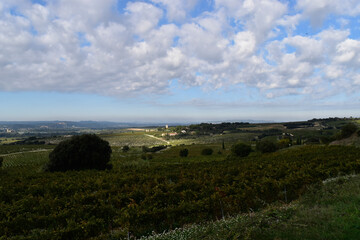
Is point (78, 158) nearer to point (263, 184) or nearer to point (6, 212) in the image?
point (6, 212)

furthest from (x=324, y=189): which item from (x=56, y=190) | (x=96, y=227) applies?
(x=56, y=190)

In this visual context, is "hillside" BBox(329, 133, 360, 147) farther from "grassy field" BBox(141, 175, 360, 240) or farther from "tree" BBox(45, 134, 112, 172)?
"tree" BBox(45, 134, 112, 172)

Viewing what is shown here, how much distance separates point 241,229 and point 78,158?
40.2m

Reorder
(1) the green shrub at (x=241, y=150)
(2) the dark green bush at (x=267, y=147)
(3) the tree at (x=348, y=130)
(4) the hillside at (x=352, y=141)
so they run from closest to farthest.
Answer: (4) the hillside at (x=352, y=141)
(3) the tree at (x=348, y=130)
(1) the green shrub at (x=241, y=150)
(2) the dark green bush at (x=267, y=147)

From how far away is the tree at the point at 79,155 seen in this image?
131 ft

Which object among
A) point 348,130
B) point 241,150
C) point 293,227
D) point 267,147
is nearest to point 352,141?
point 348,130

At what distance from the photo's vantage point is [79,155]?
4053 centimetres

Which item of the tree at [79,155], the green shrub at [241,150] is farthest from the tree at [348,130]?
the tree at [79,155]

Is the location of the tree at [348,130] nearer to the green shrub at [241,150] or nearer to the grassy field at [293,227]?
the green shrub at [241,150]

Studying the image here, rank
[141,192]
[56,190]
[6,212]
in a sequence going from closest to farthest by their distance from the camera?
[6,212], [141,192], [56,190]

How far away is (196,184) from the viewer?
1664 cm

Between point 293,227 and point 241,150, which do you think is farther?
point 241,150

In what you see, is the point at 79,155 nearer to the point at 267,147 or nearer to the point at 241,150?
the point at 241,150

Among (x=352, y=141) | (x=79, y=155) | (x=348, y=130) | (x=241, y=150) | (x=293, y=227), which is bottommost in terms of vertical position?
(x=241, y=150)
